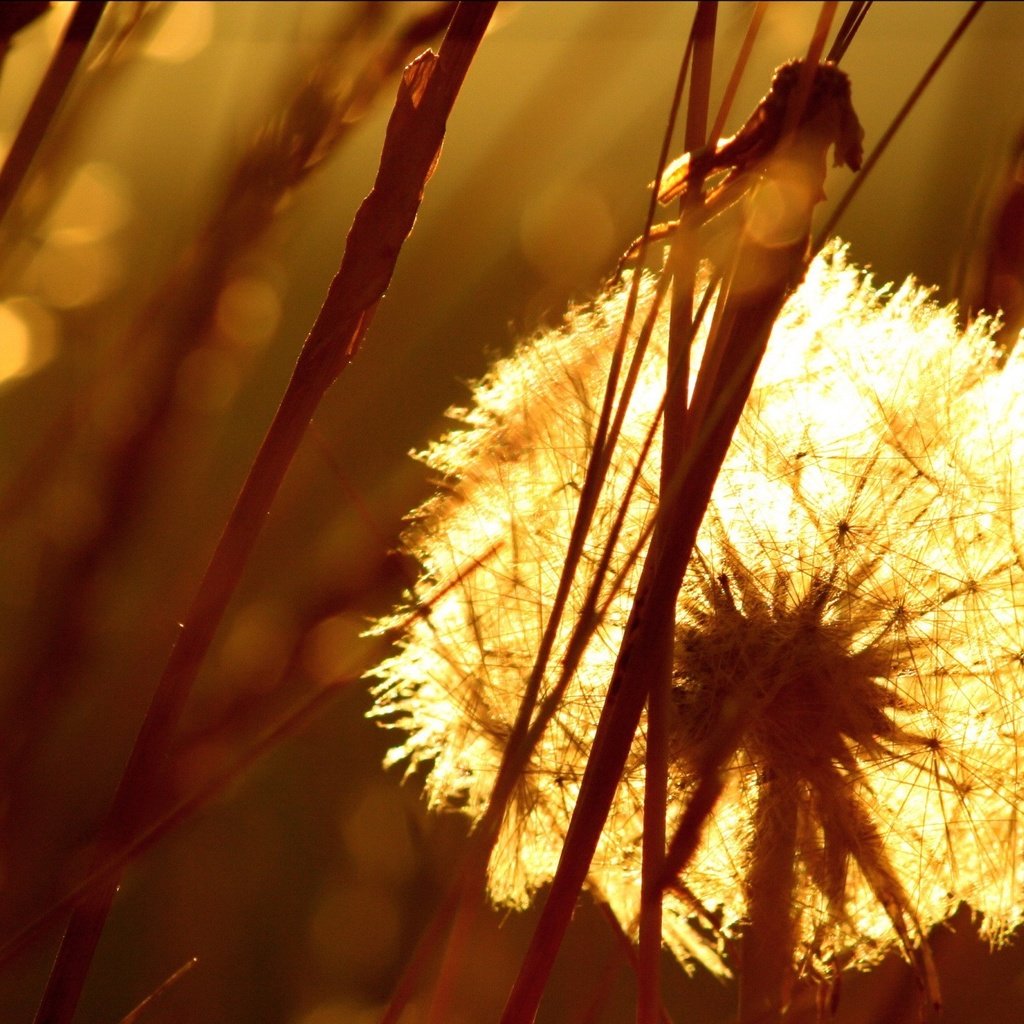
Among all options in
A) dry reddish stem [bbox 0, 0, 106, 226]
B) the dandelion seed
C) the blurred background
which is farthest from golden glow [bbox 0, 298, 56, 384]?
the dandelion seed

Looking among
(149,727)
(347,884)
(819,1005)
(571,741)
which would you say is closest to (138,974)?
(347,884)

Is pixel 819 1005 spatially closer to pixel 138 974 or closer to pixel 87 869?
pixel 87 869

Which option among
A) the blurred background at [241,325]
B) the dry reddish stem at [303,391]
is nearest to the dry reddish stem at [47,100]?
the blurred background at [241,325]

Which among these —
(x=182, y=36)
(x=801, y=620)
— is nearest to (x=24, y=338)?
(x=182, y=36)

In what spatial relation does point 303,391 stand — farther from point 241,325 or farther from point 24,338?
point 24,338

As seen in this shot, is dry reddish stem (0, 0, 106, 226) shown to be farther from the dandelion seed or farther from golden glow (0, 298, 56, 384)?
the dandelion seed
